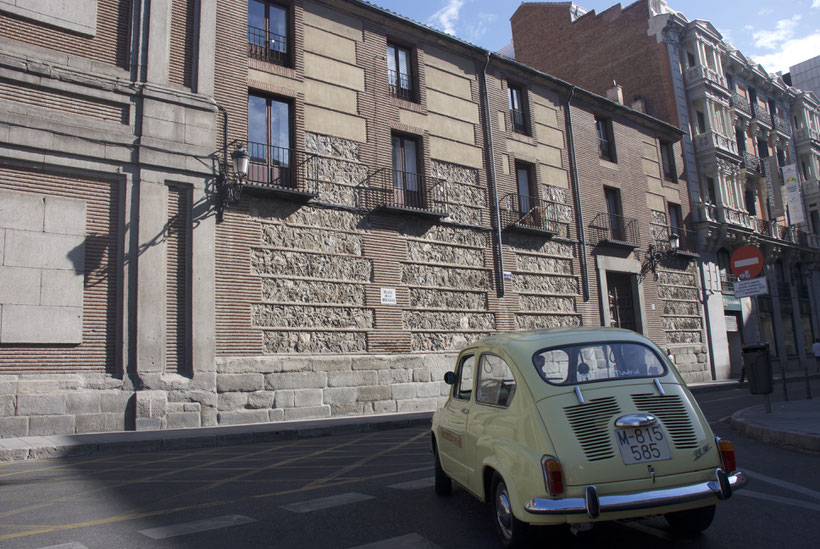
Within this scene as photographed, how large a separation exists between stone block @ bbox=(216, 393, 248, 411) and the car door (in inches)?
313

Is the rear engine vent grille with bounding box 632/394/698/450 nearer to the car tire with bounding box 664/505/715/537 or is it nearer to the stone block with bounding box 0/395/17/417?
the car tire with bounding box 664/505/715/537

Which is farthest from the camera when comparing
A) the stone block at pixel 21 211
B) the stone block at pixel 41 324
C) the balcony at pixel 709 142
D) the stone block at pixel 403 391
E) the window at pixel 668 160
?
the balcony at pixel 709 142

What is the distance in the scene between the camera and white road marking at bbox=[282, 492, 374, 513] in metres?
5.14

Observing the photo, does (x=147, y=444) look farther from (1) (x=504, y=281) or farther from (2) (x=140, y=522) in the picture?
(1) (x=504, y=281)

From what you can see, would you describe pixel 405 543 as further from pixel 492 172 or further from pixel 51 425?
pixel 492 172

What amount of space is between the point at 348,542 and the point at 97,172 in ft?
33.4

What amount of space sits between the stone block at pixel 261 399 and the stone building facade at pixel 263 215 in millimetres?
49

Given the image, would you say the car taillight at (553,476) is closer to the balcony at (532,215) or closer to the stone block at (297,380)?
the stone block at (297,380)

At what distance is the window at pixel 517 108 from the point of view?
796 inches

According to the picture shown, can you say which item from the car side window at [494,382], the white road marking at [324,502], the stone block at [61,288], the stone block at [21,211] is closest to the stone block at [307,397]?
the stone block at [61,288]

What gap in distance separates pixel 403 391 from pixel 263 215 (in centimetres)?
558

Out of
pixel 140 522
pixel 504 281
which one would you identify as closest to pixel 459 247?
pixel 504 281

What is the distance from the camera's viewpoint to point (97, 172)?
1169cm

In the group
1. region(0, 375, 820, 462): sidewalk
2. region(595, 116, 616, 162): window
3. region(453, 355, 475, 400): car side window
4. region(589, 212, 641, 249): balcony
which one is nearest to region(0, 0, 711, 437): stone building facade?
region(589, 212, 641, 249): balcony
